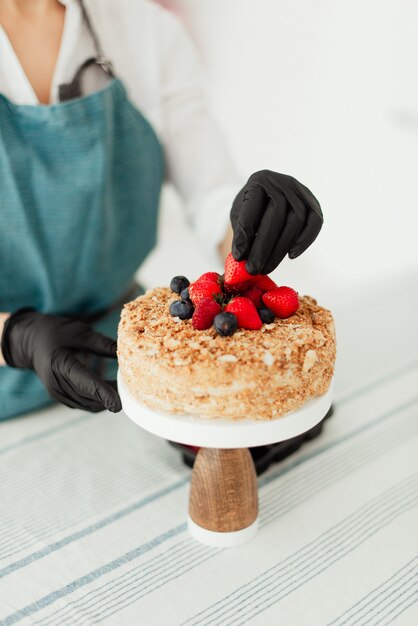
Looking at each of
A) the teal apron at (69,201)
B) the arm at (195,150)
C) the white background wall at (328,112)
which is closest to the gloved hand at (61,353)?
the teal apron at (69,201)

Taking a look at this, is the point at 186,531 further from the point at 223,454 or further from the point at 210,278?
the point at 210,278

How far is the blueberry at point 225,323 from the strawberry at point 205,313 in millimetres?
16

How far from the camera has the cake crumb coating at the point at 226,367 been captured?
705 mm

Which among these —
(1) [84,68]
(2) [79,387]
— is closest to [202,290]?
(2) [79,387]

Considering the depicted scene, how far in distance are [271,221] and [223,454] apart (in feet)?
1.05

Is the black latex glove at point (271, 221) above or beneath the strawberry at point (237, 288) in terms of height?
above

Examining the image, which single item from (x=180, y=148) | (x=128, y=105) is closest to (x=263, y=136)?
(x=180, y=148)

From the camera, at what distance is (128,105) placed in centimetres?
117

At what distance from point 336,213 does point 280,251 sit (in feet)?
6.87

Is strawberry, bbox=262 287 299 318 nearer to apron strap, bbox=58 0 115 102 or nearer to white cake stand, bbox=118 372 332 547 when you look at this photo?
white cake stand, bbox=118 372 332 547

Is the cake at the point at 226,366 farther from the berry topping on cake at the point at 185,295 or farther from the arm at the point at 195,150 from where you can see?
the arm at the point at 195,150

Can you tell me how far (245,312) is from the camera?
0.76 m

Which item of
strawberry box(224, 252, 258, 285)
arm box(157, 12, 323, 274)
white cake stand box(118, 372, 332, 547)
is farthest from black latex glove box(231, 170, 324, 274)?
arm box(157, 12, 323, 274)

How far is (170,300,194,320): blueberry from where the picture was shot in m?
0.78
